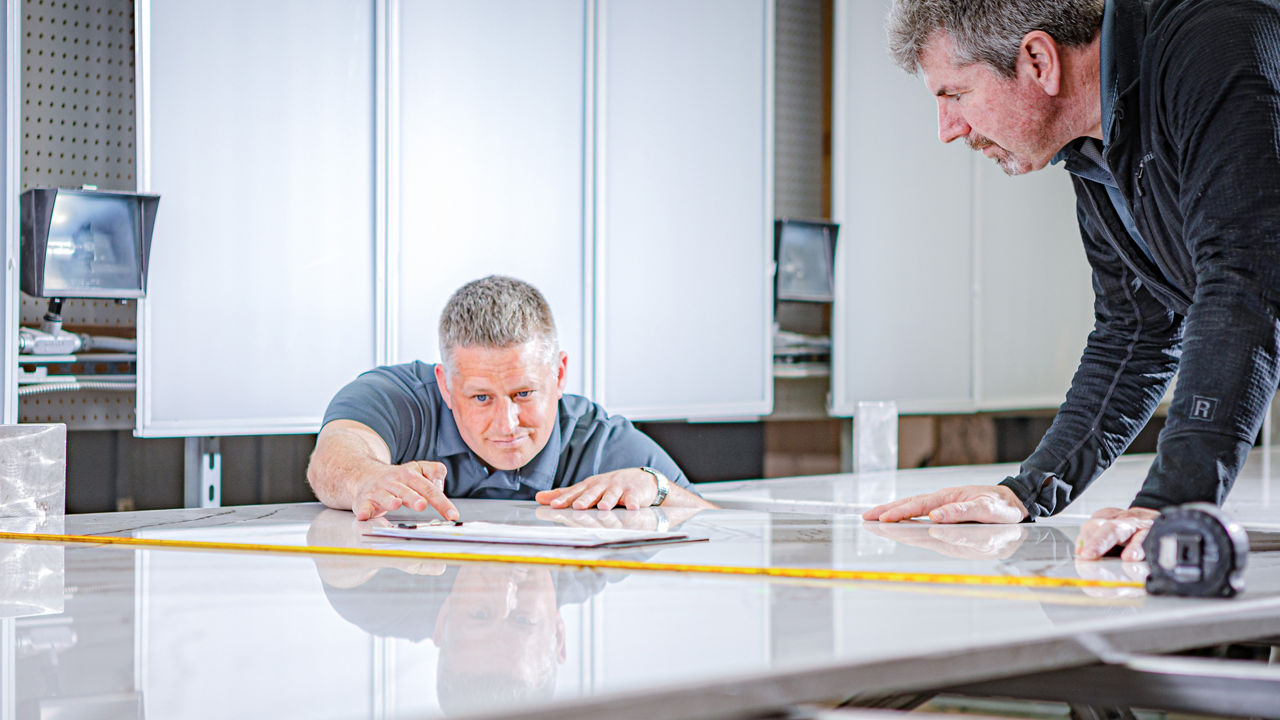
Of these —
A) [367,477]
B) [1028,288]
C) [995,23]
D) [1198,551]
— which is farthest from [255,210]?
[1028,288]

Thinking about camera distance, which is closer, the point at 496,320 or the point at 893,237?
the point at 496,320

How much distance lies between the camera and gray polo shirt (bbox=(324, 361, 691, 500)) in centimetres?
208

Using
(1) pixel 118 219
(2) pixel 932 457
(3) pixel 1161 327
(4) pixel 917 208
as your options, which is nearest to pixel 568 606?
(3) pixel 1161 327

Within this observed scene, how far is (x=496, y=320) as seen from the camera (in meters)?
2.05

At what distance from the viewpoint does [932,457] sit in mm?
4699

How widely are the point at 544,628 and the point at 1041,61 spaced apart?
94 cm

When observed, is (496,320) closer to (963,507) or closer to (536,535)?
(536,535)

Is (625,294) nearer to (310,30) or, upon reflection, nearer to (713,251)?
(713,251)

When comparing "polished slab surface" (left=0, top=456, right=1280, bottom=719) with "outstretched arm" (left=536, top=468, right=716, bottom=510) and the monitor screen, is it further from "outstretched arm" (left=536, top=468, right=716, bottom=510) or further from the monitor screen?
the monitor screen

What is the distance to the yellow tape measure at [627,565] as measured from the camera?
39.7 inches

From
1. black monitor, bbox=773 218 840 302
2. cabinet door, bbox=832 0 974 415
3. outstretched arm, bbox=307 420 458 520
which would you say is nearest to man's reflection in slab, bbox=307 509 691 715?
outstretched arm, bbox=307 420 458 520

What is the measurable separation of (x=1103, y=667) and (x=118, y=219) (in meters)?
2.38

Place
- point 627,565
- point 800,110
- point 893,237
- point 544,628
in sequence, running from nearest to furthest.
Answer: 1. point 544,628
2. point 627,565
3. point 893,237
4. point 800,110

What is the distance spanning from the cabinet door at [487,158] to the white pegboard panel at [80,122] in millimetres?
693
